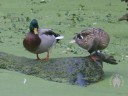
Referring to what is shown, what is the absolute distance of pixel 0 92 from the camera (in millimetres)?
6012

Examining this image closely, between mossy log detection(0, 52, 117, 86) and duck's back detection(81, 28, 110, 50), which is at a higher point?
duck's back detection(81, 28, 110, 50)

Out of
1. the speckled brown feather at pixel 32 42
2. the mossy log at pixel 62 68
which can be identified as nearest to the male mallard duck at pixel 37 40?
the speckled brown feather at pixel 32 42

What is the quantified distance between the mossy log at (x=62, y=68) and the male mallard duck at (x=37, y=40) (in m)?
0.20

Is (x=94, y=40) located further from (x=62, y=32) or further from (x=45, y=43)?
(x=62, y=32)

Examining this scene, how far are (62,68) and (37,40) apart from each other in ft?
1.97

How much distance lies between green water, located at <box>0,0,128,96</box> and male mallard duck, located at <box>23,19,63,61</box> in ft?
1.71

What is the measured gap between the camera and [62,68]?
22.7ft

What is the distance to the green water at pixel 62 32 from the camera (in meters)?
6.36

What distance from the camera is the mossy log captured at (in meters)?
6.81

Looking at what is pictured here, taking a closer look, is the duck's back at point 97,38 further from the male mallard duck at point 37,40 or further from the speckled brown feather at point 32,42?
the speckled brown feather at point 32,42

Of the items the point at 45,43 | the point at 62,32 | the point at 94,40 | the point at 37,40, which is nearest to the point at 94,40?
the point at 94,40

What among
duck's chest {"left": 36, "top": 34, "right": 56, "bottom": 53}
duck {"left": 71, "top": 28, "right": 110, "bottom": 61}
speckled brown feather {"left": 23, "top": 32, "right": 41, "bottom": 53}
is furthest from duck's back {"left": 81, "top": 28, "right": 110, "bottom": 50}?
speckled brown feather {"left": 23, "top": 32, "right": 41, "bottom": 53}

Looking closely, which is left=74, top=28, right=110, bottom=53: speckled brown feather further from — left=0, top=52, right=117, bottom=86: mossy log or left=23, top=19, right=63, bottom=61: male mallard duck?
left=23, top=19, right=63, bottom=61: male mallard duck

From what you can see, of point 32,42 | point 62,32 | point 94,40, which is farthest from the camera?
point 62,32
